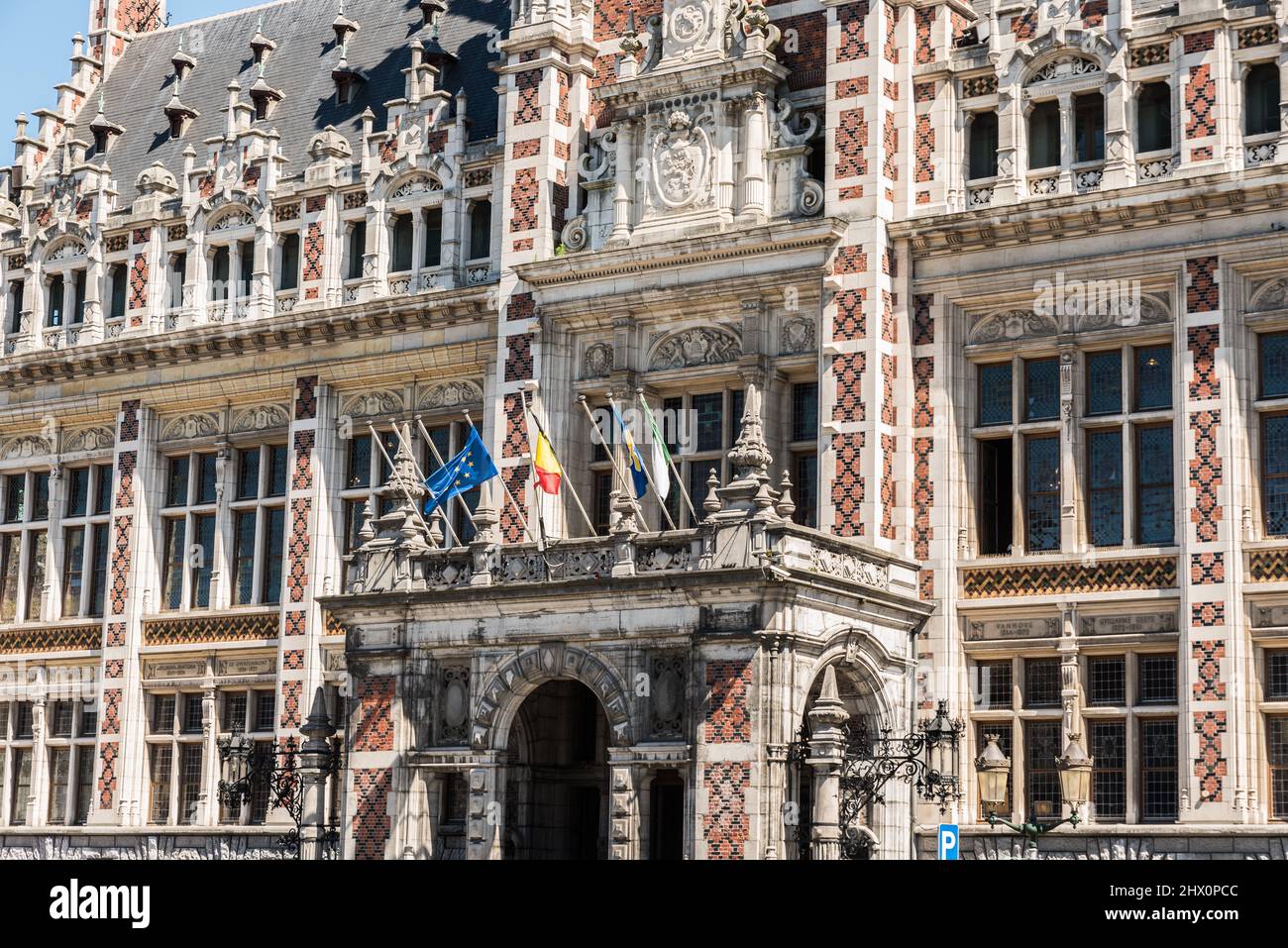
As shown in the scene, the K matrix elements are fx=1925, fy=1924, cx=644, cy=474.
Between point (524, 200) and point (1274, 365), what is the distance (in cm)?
1371

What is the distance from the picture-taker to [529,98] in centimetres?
3547

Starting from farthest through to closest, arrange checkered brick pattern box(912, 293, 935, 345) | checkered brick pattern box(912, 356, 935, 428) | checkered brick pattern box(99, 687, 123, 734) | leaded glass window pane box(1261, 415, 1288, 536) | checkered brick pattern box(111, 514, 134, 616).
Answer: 1. checkered brick pattern box(111, 514, 134, 616)
2. checkered brick pattern box(99, 687, 123, 734)
3. checkered brick pattern box(912, 293, 935, 345)
4. checkered brick pattern box(912, 356, 935, 428)
5. leaded glass window pane box(1261, 415, 1288, 536)

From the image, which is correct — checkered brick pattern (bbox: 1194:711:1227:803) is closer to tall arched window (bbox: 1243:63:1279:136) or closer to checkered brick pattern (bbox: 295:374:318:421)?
tall arched window (bbox: 1243:63:1279:136)

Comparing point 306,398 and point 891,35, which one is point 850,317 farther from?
point 306,398

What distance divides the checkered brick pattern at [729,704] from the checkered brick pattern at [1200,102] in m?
10.8

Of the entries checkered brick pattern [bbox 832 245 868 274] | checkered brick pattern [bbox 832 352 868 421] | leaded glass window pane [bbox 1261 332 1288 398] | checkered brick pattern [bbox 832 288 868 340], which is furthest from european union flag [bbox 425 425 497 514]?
leaded glass window pane [bbox 1261 332 1288 398]

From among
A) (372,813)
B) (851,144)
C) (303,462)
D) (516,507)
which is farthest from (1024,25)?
(372,813)

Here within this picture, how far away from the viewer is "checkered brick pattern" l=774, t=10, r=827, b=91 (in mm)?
33031

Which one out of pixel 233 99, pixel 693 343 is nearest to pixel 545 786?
pixel 693 343

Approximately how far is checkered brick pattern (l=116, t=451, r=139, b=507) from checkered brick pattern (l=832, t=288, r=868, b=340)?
16560mm

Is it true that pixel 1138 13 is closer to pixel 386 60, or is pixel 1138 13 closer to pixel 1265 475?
pixel 1265 475

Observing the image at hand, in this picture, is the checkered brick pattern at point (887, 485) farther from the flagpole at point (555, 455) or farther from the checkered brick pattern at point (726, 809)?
the checkered brick pattern at point (726, 809)

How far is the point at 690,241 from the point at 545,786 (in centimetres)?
940

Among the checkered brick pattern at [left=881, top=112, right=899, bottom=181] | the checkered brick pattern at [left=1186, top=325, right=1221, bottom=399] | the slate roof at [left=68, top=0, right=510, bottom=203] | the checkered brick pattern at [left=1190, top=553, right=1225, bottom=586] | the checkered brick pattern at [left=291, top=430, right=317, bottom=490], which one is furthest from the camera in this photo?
the slate roof at [left=68, top=0, right=510, bottom=203]
